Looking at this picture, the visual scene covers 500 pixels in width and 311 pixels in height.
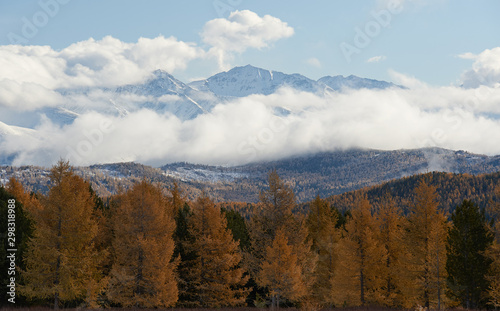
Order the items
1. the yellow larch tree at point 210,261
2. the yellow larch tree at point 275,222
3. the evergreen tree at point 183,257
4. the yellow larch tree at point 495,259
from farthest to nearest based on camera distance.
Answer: the evergreen tree at point 183,257 < the yellow larch tree at point 210,261 < the yellow larch tree at point 275,222 < the yellow larch tree at point 495,259

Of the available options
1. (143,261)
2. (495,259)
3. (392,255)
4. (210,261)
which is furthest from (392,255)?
(143,261)

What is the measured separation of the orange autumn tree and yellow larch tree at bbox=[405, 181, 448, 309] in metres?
21.4

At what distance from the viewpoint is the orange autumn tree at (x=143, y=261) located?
30.3 meters

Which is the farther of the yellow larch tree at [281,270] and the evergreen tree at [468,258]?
the evergreen tree at [468,258]

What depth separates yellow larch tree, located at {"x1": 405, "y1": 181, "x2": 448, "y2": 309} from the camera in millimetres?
35969

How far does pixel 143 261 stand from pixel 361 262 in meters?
→ 21.1

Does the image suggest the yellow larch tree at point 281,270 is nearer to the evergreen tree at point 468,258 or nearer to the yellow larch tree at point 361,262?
the yellow larch tree at point 361,262

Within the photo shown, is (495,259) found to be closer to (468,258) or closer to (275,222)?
(468,258)

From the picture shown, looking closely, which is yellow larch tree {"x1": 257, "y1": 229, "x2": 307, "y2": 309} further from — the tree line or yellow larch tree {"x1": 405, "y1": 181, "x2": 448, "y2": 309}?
yellow larch tree {"x1": 405, "y1": 181, "x2": 448, "y2": 309}

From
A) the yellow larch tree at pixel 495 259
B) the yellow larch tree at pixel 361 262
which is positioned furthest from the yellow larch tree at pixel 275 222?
the yellow larch tree at pixel 495 259

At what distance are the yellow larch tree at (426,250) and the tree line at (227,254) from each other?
0.09m

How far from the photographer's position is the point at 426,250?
120ft

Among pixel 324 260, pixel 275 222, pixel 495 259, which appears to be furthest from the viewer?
pixel 324 260

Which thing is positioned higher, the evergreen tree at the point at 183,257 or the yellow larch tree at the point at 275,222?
the yellow larch tree at the point at 275,222
